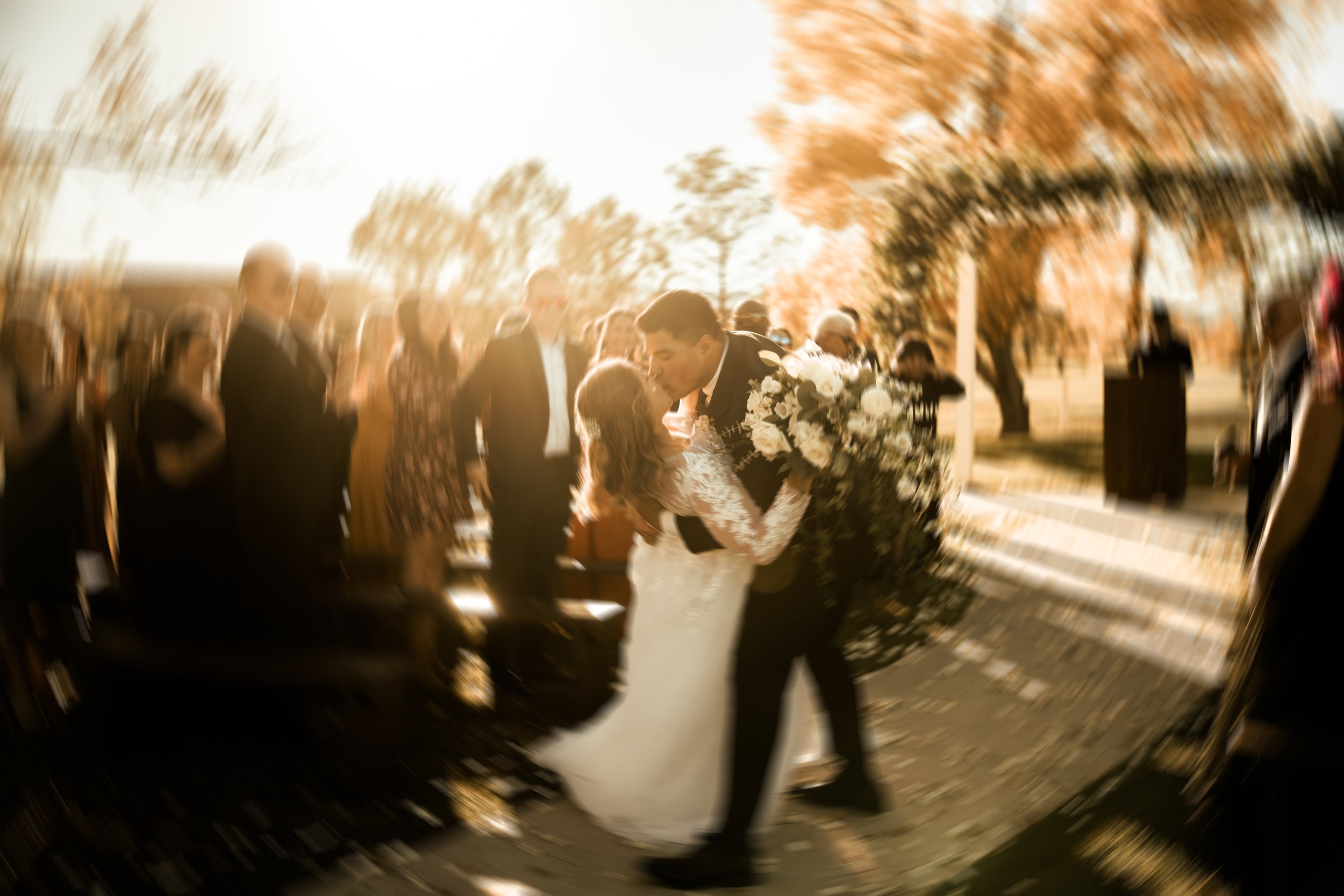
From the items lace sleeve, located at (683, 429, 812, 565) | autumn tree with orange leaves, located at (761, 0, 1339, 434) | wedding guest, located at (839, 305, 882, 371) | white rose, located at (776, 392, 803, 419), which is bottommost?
lace sleeve, located at (683, 429, 812, 565)

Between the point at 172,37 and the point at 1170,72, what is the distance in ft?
4.23

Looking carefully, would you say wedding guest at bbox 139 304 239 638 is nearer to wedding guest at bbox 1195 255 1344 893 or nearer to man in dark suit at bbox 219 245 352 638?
man in dark suit at bbox 219 245 352 638

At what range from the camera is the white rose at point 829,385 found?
2.90ft

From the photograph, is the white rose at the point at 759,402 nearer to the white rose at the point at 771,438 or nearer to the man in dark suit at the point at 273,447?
the white rose at the point at 771,438

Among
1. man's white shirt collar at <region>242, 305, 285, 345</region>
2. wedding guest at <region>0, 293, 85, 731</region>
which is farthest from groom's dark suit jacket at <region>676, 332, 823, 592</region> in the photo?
wedding guest at <region>0, 293, 85, 731</region>

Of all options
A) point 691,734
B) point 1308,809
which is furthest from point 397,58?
point 1308,809

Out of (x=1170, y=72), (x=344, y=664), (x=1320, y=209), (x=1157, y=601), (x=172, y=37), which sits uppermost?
(x=172, y=37)

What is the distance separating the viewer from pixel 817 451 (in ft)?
2.90

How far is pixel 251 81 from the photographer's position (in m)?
1.10

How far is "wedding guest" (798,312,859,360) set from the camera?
896 mm

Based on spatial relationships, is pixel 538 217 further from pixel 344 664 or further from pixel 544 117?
pixel 344 664

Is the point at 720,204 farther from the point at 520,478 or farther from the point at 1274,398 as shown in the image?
the point at 1274,398

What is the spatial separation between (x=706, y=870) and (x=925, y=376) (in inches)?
25.9

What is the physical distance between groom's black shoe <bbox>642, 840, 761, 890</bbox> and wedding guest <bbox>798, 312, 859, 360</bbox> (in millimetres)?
636
